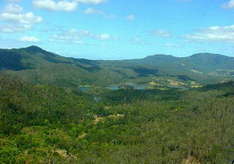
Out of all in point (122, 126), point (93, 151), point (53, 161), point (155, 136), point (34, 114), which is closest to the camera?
point (53, 161)

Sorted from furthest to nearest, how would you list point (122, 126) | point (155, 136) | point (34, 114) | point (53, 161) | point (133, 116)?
point (133, 116) → point (34, 114) → point (122, 126) → point (155, 136) → point (53, 161)

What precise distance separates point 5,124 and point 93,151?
170 feet

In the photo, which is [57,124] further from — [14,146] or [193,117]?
[193,117]

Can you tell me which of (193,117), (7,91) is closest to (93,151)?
(193,117)

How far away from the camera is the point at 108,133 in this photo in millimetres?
142375

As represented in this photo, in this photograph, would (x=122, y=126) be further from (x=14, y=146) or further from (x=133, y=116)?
(x=14, y=146)

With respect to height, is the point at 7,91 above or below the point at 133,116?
above

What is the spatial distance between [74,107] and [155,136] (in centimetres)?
7861

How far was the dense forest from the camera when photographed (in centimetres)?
11069

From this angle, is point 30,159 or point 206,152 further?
point 206,152

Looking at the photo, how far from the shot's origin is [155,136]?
134 m

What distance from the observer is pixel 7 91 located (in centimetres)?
18338

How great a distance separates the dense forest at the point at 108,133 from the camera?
111m

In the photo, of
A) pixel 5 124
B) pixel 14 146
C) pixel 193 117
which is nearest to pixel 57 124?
pixel 5 124
